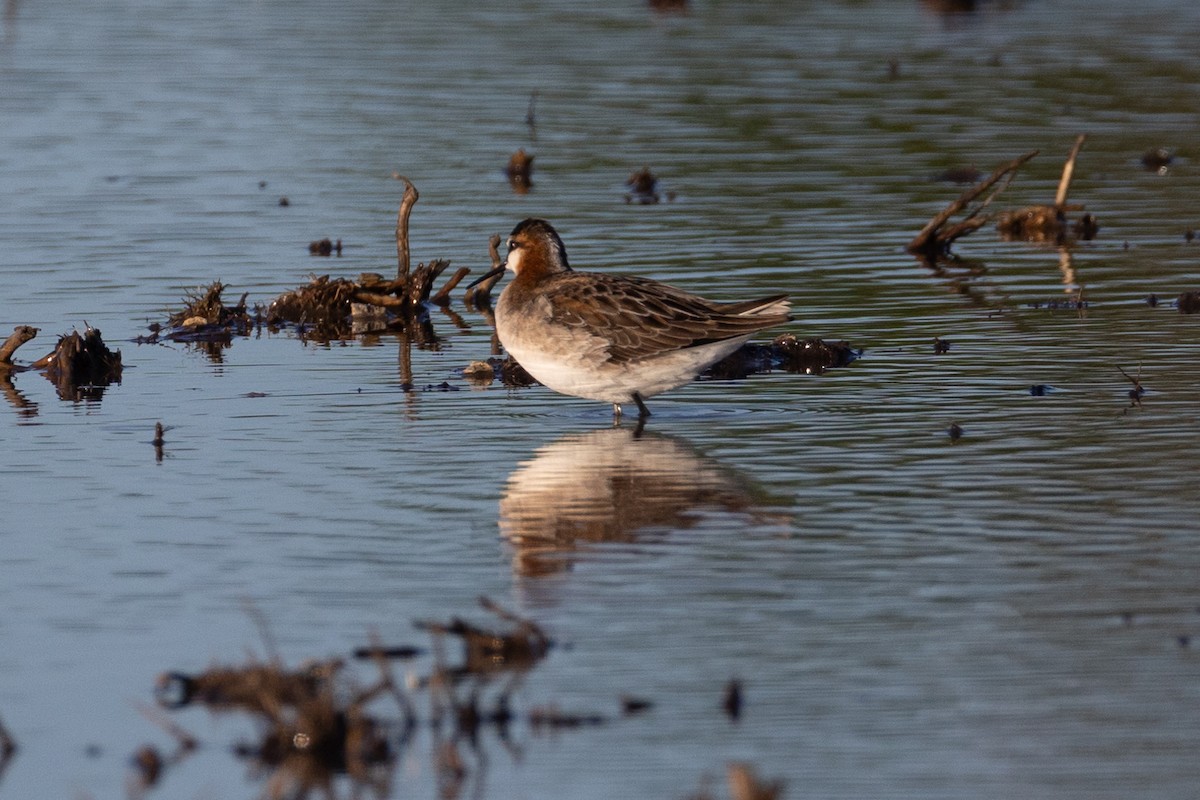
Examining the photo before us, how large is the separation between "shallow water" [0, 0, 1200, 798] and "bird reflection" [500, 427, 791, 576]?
4 cm

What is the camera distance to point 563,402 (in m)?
14.4

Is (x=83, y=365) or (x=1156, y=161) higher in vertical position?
(x=1156, y=161)

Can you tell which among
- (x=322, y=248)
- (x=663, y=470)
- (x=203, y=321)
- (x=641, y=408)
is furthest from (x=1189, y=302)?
(x=322, y=248)

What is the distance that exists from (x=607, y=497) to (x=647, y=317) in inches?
87.0

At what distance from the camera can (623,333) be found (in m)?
13.0

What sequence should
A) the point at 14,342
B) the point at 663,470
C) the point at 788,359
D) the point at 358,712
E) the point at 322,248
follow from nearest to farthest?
the point at 358,712 → the point at 663,470 → the point at 14,342 → the point at 788,359 → the point at 322,248

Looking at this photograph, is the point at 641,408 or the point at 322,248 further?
the point at 322,248

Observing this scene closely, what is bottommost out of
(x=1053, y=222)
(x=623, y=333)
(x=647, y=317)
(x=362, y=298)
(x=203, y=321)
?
(x=623, y=333)

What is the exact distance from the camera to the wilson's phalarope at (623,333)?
12984mm

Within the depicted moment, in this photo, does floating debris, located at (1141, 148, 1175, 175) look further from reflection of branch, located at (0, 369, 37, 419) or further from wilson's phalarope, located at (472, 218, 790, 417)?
reflection of branch, located at (0, 369, 37, 419)

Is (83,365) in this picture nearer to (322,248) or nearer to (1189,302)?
(322,248)

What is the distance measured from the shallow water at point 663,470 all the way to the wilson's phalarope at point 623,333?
0.37 meters

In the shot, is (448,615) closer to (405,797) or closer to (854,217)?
(405,797)

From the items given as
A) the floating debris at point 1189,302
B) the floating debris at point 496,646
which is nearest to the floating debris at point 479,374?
the floating debris at point 1189,302
